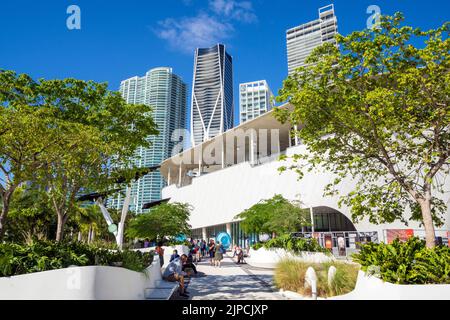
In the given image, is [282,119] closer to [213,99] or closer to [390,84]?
[390,84]

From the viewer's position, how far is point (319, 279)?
902 centimetres

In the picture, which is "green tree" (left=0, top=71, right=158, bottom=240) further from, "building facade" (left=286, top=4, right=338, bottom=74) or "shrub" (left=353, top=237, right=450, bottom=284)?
"building facade" (left=286, top=4, right=338, bottom=74)

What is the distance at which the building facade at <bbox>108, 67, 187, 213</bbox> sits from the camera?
134750mm

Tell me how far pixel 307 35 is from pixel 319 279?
629 ft

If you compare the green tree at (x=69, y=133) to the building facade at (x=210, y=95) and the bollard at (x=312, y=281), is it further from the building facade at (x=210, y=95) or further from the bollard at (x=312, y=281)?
the building facade at (x=210, y=95)

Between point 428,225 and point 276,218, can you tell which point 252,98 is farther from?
point 428,225

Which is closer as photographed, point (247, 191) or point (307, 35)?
point (247, 191)

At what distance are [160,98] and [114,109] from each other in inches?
5820

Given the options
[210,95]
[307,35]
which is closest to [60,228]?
[210,95]

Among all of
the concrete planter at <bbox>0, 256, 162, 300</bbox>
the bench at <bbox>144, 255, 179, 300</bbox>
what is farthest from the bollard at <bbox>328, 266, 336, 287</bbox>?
the concrete planter at <bbox>0, 256, 162, 300</bbox>

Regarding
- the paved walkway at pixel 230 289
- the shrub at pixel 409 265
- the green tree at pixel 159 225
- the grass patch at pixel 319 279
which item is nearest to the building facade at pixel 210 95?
the green tree at pixel 159 225

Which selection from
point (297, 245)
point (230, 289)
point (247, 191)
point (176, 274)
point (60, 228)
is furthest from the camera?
point (247, 191)

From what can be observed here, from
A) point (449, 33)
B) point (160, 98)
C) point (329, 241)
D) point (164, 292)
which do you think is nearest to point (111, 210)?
point (329, 241)

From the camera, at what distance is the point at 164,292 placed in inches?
336
